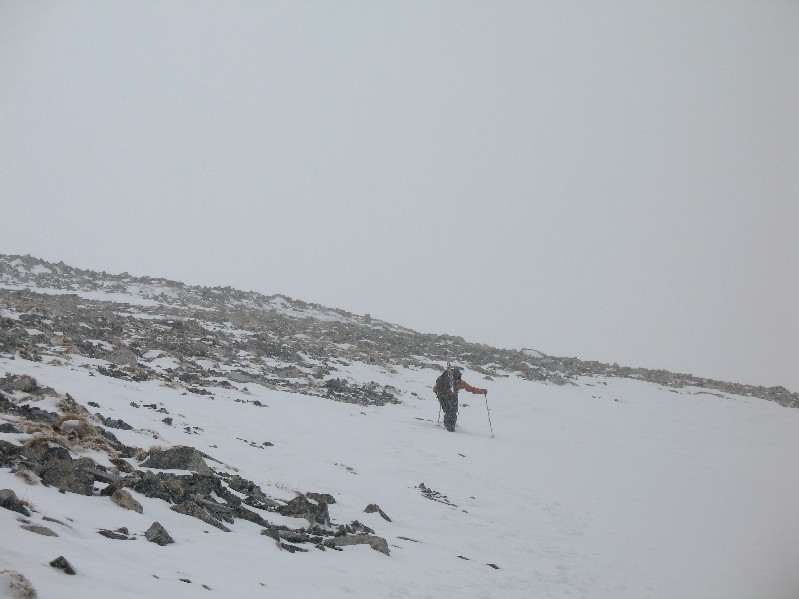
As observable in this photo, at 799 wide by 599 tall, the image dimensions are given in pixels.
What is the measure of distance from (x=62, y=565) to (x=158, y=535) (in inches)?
59.1

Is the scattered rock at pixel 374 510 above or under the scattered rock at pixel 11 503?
under

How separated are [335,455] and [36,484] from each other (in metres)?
6.87

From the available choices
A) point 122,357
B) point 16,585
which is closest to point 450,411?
point 122,357

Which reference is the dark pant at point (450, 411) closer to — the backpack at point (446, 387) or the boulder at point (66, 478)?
the backpack at point (446, 387)

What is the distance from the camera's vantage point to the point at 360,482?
10.7 metres

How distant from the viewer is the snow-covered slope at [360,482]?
18.3 feet

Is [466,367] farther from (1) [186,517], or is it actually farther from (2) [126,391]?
(1) [186,517]

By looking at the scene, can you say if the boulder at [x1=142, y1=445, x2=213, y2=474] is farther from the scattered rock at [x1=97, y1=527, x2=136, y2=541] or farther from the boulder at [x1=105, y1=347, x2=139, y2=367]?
the boulder at [x1=105, y1=347, x2=139, y2=367]

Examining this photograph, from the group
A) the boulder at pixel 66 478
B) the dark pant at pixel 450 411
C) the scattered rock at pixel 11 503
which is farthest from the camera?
the dark pant at pixel 450 411

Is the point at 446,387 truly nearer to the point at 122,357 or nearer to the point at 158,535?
the point at 122,357

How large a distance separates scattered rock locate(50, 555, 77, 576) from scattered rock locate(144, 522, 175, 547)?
1412 mm

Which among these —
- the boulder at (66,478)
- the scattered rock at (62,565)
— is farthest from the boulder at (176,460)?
the scattered rock at (62,565)

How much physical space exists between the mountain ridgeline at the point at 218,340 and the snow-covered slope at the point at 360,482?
0.58 feet

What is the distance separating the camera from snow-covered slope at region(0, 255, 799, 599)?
5570mm
